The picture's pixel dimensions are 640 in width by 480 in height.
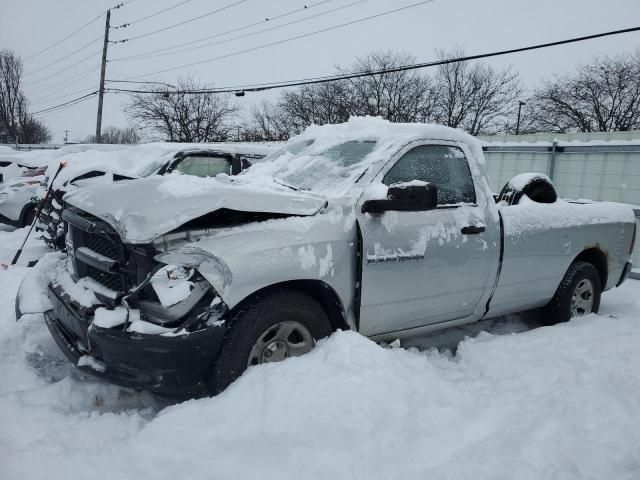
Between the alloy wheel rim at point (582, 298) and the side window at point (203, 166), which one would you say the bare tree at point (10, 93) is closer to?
the side window at point (203, 166)

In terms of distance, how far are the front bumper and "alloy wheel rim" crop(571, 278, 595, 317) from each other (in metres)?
3.63

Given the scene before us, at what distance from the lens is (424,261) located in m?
3.36

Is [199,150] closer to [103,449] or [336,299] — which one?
[336,299]

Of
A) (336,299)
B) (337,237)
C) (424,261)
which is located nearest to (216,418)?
(336,299)

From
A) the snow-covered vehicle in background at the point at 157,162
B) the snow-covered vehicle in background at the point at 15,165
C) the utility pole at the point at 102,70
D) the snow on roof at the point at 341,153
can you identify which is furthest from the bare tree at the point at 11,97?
the snow on roof at the point at 341,153

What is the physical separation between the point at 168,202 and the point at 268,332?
3.02ft

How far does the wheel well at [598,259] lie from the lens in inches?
186

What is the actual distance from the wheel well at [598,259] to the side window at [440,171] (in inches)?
67.2

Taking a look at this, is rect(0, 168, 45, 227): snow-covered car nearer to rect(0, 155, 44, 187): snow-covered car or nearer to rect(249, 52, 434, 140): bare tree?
rect(0, 155, 44, 187): snow-covered car

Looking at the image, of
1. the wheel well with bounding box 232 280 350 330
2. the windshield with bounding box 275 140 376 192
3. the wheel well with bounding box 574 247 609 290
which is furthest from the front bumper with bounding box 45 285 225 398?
the wheel well with bounding box 574 247 609 290

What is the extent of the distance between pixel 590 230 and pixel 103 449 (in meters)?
4.36

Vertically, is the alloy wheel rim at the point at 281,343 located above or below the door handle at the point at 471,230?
below

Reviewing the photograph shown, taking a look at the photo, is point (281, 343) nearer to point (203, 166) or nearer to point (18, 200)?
point (203, 166)

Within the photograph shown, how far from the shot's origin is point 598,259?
486 centimetres
